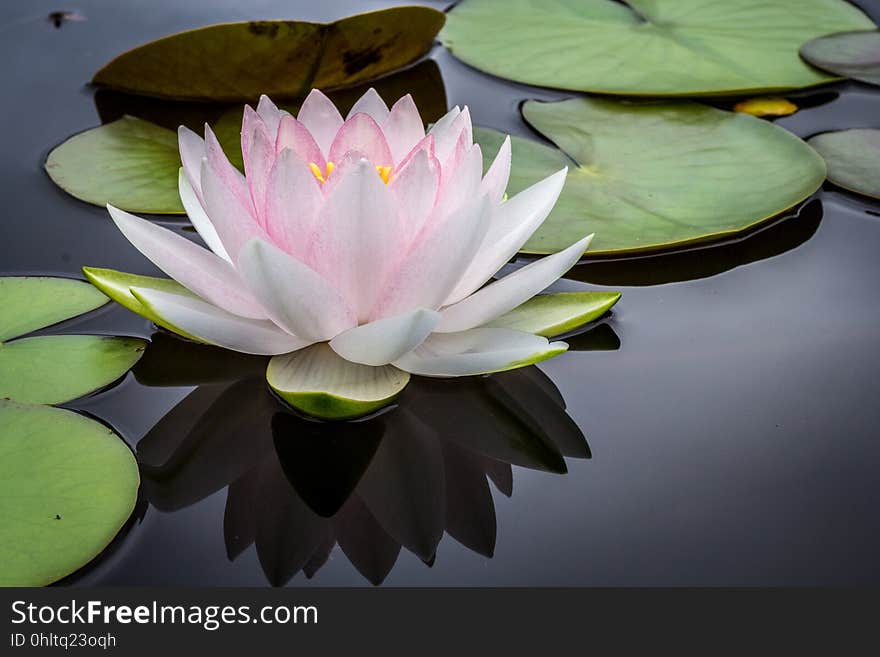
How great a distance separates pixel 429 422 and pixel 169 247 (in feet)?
1.41

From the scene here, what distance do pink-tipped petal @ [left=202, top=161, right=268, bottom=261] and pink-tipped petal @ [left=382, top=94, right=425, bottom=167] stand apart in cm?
25

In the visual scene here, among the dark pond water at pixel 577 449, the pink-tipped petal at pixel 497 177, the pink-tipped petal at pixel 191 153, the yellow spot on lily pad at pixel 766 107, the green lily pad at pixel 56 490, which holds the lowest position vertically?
the dark pond water at pixel 577 449

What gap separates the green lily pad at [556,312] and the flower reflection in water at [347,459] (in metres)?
0.08

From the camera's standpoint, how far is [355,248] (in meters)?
1.22

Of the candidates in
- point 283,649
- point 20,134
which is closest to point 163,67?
point 20,134

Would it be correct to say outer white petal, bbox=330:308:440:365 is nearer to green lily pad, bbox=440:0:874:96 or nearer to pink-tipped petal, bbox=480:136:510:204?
pink-tipped petal, bbox=480:136:510:204

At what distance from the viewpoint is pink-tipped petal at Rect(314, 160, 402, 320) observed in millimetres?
1168

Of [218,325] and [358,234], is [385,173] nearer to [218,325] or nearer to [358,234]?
[358,234]

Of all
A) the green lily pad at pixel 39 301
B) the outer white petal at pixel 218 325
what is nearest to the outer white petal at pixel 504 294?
the outer white petal at pixel 218 325

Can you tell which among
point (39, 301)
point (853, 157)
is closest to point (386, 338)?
point (39, 301)

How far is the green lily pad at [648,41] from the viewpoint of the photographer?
217cm

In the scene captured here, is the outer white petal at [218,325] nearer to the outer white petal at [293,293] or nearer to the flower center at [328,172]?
the outer white petal at [293,293]

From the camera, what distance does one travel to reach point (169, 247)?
1333 mm

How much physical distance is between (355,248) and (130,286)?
0.32m
